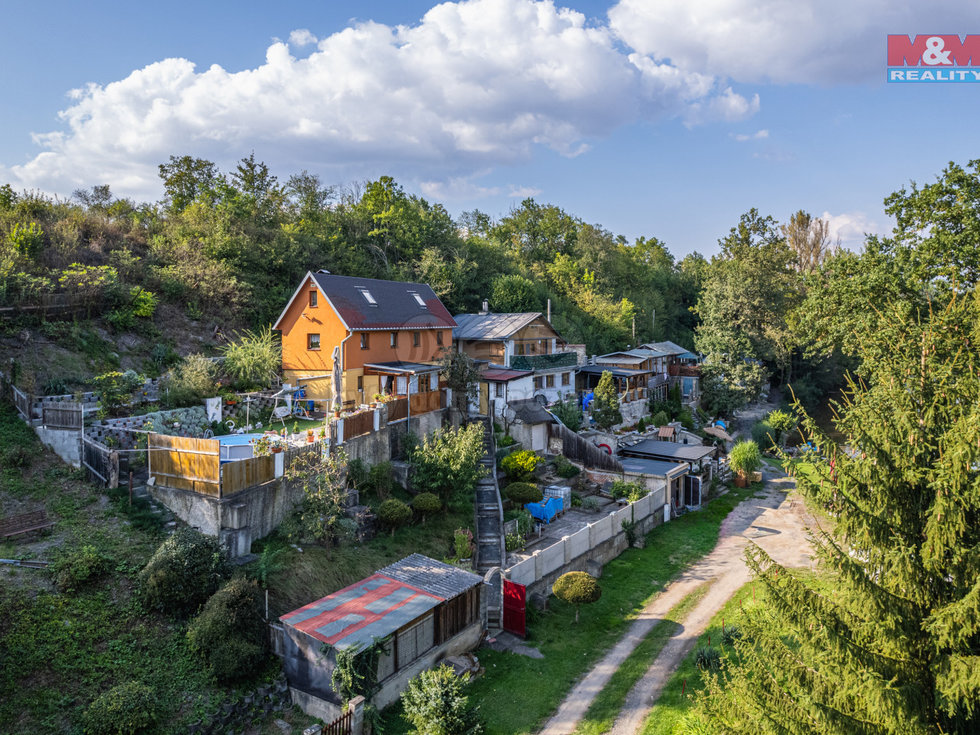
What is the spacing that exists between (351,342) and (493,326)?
1167 centimetres

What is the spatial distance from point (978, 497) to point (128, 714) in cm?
1487

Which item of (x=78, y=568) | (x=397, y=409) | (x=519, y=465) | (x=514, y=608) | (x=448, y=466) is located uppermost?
(x=397, y=409)

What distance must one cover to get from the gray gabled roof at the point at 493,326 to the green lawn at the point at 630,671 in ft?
65.3

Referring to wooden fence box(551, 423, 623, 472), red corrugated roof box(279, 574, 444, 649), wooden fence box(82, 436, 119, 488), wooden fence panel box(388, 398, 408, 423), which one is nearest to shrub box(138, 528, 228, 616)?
red corrugated roof box(279, 574, 444, 649)

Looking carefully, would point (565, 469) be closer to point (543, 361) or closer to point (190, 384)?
point (543, 361)

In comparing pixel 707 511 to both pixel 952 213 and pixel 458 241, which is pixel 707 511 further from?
pixel 458 241

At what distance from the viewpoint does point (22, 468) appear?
715 inches

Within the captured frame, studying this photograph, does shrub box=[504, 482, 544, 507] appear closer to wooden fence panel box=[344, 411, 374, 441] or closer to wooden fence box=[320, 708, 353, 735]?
wooden fence panel box=[344, 411, 374, 441]

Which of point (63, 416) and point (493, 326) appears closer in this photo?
point (63, 416)

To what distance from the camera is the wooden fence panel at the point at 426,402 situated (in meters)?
26.7

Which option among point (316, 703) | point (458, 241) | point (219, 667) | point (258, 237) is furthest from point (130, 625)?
point (458, 241)

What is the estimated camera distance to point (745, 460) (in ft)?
118

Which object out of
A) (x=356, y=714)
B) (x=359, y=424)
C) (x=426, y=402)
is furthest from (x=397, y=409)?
(x=356, y=714)

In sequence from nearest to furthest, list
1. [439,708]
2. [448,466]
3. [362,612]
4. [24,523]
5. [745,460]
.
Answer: [439,708]
[362,612]
[24,523]
[448,466]
[745,460]
